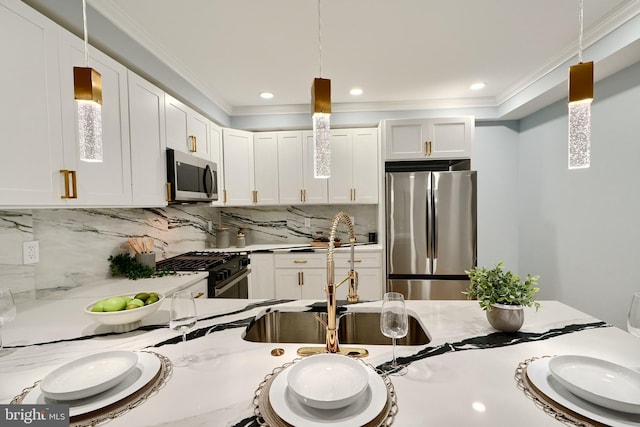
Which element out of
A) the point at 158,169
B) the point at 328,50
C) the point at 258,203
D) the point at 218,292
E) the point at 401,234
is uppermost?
the point at 328,50

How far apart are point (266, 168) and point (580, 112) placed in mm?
3060

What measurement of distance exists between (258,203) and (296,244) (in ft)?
2.38

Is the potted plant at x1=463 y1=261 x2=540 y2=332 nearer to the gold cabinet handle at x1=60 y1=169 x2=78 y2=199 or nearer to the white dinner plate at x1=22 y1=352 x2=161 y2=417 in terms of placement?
the white dinner plate at x1=22 y1=352 x2=161 y2=417

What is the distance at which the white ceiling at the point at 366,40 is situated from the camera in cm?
182

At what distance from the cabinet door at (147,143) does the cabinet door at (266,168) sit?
4.67 ft

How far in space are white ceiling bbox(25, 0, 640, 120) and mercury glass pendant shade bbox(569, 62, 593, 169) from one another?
3.72 feet

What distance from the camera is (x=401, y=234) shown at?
3.13 metres

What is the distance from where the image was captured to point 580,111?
1.00 metres

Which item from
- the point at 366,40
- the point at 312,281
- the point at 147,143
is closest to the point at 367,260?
the point at 312,281

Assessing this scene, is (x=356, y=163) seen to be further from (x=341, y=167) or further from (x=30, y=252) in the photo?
(x=30, y=252)

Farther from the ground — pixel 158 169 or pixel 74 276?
pixel 158 169

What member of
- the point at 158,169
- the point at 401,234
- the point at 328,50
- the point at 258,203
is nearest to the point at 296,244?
the point at 258,203

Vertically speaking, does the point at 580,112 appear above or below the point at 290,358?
above

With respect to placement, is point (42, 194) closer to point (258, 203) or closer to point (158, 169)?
point (158, 169)
